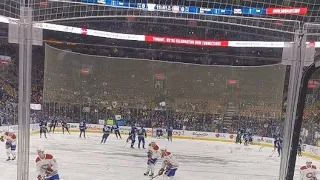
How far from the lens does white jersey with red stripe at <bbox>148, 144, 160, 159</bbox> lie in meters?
2.93

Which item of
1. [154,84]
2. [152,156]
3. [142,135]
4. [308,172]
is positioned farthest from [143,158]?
[308,172]

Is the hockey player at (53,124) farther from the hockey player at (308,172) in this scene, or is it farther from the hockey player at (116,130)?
the hockey player at (308,172)

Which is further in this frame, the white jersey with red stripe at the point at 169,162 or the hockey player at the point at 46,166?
the white jersey with red stripe at the point at 169,162

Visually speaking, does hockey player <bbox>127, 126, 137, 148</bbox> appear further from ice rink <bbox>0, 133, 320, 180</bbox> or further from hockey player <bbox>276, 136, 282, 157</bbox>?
hockey player <bbox>276, 136, 282, 157</bbox>

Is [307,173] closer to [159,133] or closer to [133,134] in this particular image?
[159,133]

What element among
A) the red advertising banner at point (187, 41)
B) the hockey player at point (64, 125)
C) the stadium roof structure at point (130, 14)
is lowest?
the hockey player at point (64, 125)

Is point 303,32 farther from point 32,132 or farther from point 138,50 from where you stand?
point 32,132

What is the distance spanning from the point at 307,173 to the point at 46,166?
2125mm

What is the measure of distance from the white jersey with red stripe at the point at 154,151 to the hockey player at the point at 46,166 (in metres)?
0.82

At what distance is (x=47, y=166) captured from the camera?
2586mm

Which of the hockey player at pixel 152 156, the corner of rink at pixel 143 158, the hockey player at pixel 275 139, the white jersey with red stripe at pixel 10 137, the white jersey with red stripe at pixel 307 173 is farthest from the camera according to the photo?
the hockey player at pixel 152 156

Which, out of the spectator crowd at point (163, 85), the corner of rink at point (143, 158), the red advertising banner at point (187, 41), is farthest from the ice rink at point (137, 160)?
the red advertising banner at point (187, 41)

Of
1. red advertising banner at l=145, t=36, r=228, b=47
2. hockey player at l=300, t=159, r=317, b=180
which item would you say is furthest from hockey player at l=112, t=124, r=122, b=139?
hockey player at l=300, t=159, r=317, b=180

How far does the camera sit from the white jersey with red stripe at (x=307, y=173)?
2.67m
